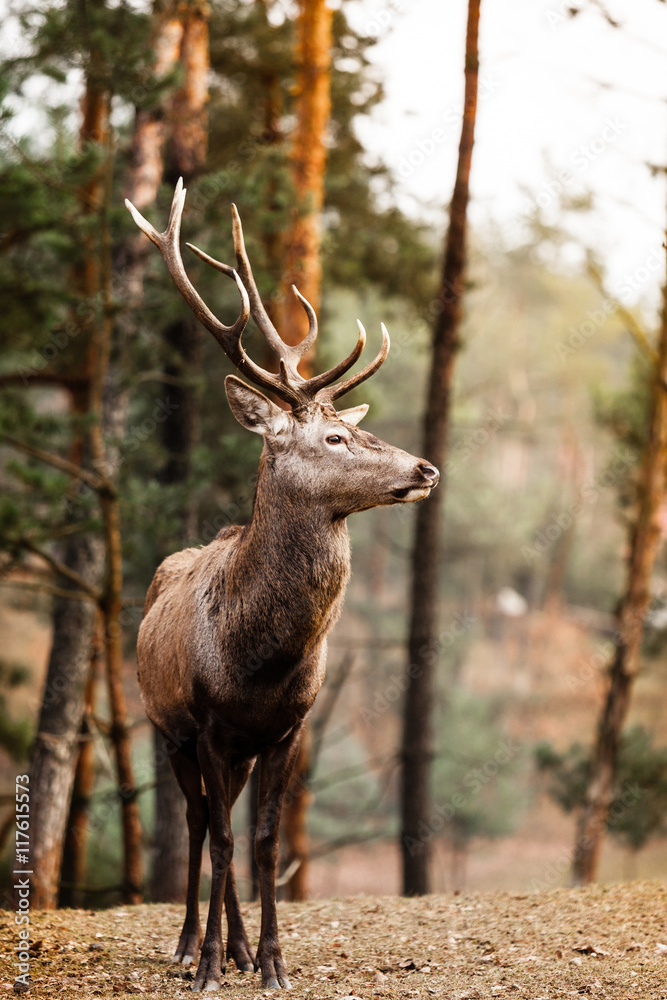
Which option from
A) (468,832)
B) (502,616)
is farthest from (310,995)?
(502,616)

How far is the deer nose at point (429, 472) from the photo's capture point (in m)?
4.32

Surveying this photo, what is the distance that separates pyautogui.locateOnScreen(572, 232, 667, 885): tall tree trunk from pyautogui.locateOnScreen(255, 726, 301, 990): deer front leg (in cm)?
765

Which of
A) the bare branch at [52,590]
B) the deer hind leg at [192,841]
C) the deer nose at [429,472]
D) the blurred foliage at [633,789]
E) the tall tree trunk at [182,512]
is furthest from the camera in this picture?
the blurred foliage at [633,789]

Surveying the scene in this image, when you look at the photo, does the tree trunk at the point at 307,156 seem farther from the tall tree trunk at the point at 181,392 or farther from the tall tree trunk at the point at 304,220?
the tall tree trunk at the point at 181,392

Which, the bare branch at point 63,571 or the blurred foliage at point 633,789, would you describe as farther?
the blurred foliage at point 633,789

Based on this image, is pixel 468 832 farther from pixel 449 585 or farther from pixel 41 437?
pixel 41 437

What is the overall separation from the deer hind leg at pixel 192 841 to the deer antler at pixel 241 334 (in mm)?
2060

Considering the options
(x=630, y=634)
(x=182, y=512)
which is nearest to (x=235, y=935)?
(x=182, y=512)

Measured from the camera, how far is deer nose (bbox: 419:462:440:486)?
4.32 meters

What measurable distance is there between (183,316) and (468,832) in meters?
17.6

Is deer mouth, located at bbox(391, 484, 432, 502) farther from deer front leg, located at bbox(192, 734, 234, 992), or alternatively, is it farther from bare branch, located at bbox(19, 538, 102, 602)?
bare branch, located at bbox(19, 538, 102, 602)

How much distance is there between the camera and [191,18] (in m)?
10.6
